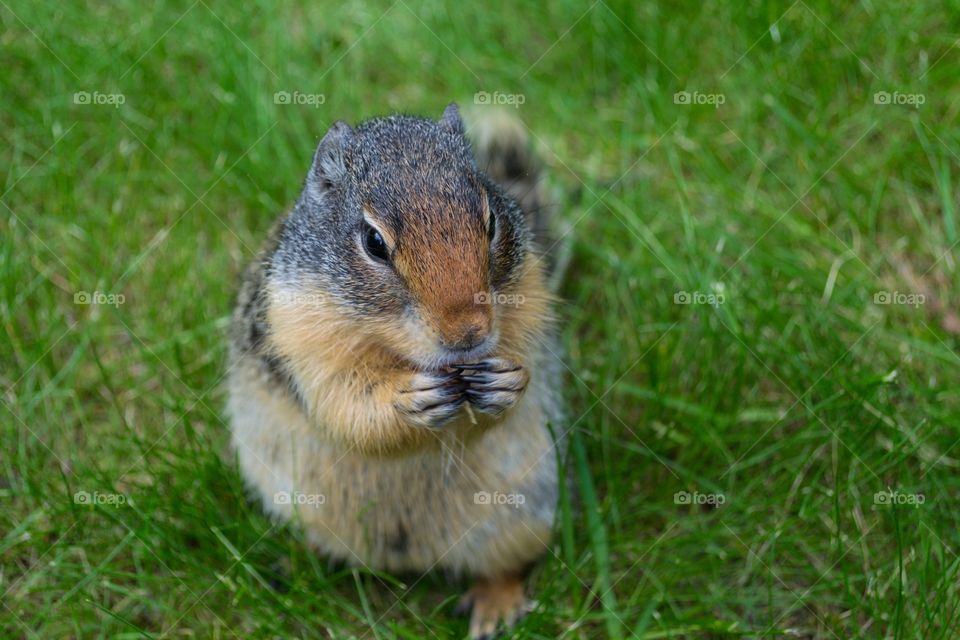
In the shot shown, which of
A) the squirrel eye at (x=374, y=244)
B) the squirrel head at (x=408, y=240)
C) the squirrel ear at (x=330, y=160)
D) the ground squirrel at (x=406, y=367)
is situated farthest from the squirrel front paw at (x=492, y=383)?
the squirrel ear at (x=330, y=160)

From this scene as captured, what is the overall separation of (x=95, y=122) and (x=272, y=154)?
1.21 meters

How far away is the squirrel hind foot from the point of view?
202 inches

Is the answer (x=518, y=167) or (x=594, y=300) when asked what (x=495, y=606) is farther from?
(x=518, y=167)

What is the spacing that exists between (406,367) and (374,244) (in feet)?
1.93

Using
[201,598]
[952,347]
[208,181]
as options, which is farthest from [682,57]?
[201,598]

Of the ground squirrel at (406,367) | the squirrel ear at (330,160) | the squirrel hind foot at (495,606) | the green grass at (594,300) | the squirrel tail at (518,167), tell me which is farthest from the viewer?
the squirrel tail at (518,167)

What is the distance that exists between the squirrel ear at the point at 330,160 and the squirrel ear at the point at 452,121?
0.41 m

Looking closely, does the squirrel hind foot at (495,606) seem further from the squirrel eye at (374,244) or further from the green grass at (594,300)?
the squirrel eye at (374,244)

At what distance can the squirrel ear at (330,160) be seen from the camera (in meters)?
4.30

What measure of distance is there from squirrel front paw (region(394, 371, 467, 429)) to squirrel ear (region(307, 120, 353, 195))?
2.90 feet

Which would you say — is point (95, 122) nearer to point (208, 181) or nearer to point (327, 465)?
point (208, 181)

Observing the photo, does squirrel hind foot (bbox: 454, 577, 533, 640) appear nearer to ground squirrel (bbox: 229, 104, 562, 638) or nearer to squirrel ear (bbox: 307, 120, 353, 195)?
ground squirrel (bbox: 229, 104, 562, 638)

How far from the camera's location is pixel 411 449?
176 inches

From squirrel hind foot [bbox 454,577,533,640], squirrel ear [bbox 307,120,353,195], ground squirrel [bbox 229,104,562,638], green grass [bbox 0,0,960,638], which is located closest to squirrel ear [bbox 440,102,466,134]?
ground squirrel [bbox 229,104,562,638]
